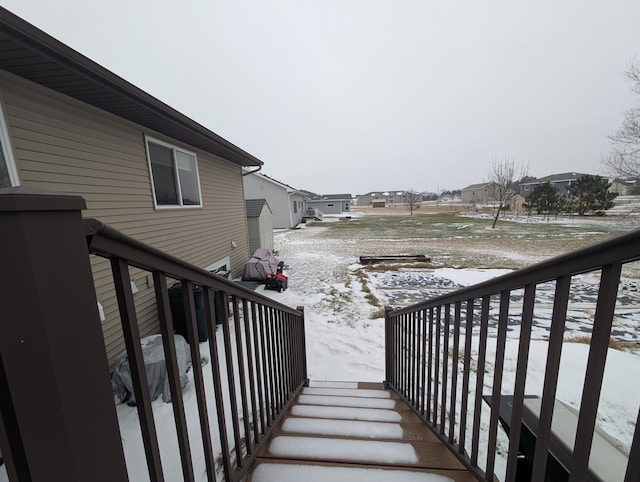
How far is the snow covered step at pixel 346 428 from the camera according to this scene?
6.50ft

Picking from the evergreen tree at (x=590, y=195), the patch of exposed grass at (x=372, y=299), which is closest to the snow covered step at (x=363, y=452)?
the patch of exposed grass at (x=372, y=299)

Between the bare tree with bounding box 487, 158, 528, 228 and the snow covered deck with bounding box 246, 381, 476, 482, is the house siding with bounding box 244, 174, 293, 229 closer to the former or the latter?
the bare tree with bounding box 487, 158, 528, 228

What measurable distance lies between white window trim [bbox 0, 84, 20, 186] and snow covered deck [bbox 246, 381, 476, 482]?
3.61 metres

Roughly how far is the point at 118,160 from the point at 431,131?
40.5 metres

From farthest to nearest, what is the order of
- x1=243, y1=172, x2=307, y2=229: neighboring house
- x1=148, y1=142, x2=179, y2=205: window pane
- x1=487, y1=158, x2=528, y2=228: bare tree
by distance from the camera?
x1=487, y1=158, x2=528, y2=228: bare tree < x1=243, y1=172, x2=307, y2=229: neighboring house < x1=148, y1=142, x2=179, y2=205: window pane

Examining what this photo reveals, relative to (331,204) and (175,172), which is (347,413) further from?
(331,204)

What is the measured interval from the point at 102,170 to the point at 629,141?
20585 mm

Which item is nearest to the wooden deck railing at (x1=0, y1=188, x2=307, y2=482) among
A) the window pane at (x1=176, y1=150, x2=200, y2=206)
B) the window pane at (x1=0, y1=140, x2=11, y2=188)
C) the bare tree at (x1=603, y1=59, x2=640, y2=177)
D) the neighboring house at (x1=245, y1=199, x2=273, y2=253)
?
the window pane at (x1=0, y1=140, x2=11, y2=188)

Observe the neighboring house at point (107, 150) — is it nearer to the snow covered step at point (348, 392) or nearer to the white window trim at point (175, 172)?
the white window trim at point (175, 172)

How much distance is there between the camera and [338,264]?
9.91 m

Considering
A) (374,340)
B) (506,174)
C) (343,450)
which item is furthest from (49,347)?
(506,174)

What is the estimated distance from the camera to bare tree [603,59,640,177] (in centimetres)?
1143

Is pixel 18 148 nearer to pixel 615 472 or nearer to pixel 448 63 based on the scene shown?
pixel 615 472

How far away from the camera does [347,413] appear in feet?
7.73
